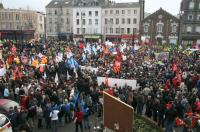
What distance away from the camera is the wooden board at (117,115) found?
7.61 meters

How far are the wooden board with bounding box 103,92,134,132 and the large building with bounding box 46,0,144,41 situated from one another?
6111 cm

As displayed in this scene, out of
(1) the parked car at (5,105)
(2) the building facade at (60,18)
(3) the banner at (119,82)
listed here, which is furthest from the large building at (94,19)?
(1) the parked car at (5,105)

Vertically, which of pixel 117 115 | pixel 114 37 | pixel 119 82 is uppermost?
pixel 114 37

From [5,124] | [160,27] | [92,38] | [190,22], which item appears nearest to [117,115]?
[5,124]

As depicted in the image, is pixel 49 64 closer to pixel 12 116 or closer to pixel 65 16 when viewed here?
pixel 12 116

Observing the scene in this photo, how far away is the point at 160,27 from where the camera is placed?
66.1m

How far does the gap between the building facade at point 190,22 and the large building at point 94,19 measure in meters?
10.2

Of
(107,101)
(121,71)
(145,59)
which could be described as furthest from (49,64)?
(107,101)

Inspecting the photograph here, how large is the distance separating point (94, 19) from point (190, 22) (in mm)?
22563

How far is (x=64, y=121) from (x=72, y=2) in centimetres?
6424

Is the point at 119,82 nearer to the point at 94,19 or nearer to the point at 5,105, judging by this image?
the point at 5,105

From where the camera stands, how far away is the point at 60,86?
1744cm

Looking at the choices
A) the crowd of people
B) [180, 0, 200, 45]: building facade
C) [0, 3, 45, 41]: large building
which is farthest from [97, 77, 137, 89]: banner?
[0, 3, 45, 41]: large building

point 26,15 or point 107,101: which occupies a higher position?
point 26,15
